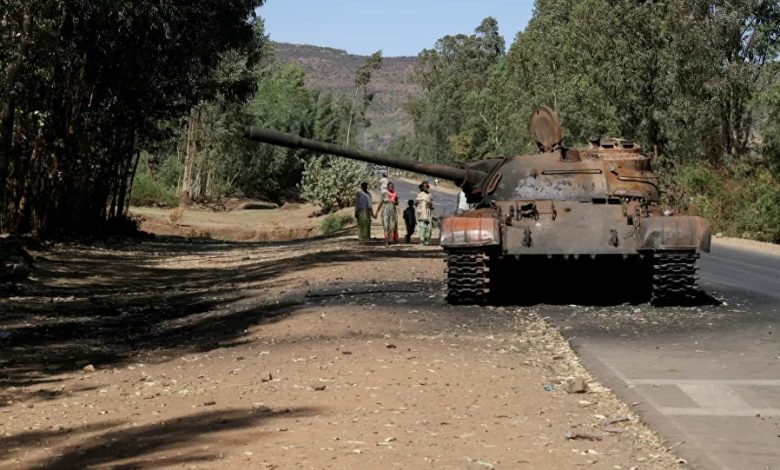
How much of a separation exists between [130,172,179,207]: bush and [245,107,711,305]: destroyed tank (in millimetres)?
39568

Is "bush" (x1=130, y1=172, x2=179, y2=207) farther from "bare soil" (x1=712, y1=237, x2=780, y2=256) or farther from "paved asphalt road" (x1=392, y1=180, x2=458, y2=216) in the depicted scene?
"bare soil" (x1=712, y1=237, x2=780, y2=256)

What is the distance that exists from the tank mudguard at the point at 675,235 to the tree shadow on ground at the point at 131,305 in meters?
4.49

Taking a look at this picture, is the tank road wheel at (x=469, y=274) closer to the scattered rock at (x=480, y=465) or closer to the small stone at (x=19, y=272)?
the scattered rock at (x=480, y=465)

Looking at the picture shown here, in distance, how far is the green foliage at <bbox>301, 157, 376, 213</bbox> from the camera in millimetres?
51000

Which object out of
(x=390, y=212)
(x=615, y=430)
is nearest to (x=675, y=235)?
(x=615, y=430)

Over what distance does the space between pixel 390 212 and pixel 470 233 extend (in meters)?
13.0

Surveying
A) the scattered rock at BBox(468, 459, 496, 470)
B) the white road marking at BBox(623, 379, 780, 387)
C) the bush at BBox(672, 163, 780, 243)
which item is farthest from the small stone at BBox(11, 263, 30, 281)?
the bush at BBox(672, 163, 780, 243)

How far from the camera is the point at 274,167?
70438 millimetres

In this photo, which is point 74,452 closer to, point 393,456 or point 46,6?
point 393,456

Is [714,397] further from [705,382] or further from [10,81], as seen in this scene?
[10,81]

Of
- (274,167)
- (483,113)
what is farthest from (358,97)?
(274,167)

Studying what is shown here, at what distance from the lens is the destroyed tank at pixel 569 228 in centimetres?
1349

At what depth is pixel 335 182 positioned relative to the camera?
51.3 meters

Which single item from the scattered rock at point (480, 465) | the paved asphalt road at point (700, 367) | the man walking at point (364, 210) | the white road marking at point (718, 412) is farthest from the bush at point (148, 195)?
the scattered rock at point (480, 465)
